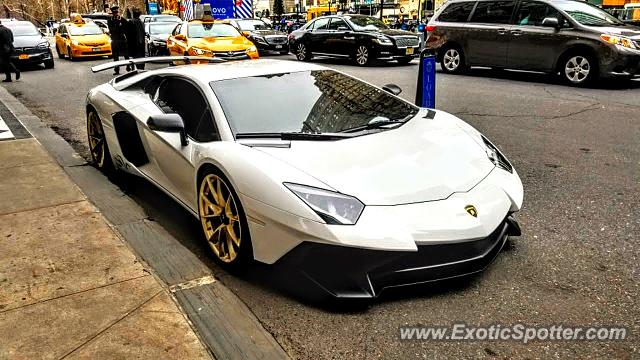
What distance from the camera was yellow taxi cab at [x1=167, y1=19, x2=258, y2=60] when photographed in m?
13.6

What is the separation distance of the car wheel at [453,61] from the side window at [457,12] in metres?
0.70

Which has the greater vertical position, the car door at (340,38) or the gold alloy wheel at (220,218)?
the car door at (340,38)

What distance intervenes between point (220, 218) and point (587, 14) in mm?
10105

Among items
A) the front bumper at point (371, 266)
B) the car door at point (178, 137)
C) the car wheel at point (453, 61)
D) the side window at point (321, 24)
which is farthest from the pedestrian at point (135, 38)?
the front bumper at point (371, 266)

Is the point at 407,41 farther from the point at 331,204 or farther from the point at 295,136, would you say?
the point at 331,204

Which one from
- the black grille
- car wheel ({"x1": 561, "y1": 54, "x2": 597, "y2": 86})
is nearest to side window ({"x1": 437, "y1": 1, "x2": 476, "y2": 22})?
the black grille

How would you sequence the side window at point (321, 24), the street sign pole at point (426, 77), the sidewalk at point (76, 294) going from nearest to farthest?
the sidewalk at point (76, 294), the street sign pole at point (426, 77), the side window at point (321, 24)

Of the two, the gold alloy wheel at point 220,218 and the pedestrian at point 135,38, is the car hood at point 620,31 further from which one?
the pedestrian at point 135,38

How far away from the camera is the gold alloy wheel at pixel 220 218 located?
3.15 metres

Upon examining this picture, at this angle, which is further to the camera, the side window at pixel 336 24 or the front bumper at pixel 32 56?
the front bumper at pixel 32 56

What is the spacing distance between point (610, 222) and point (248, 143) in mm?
2671

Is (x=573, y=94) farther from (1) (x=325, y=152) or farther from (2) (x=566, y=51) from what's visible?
(1) (x=325, y=152)

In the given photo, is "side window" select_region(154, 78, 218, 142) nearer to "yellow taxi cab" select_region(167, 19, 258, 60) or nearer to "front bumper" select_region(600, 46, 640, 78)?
"front bumper" select_region(600, 46, 640, 78)

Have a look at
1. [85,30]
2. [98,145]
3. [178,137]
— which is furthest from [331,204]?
[85,30]
